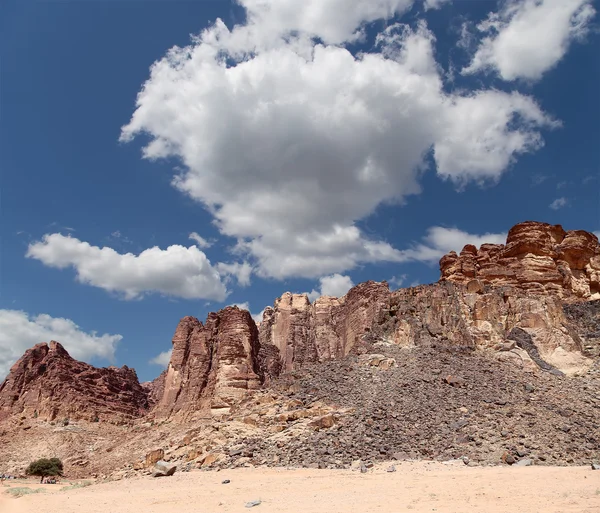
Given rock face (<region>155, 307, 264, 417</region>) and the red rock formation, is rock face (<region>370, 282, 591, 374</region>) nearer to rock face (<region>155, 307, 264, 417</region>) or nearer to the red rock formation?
the red rock formation

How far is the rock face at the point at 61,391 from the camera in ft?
210

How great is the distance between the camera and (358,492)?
61.0 feet

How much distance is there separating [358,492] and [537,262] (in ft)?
166

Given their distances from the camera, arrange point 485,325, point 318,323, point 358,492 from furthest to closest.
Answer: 1. point 318,323
2. point 485,325
3. point 358,492

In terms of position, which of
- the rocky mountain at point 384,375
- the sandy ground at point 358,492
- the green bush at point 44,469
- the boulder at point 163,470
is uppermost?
the rocky mountain at point 384,375

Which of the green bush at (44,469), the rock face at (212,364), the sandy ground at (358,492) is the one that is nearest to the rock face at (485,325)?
the rock face at (212,364)

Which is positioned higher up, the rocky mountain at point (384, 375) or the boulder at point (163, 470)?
the rocky mountain at point (384, 375)

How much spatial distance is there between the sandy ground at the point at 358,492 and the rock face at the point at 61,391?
134 feet

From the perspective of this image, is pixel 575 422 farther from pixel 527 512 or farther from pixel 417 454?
pixel 527 512

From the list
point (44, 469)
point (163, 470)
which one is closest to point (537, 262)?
point (163, 470)

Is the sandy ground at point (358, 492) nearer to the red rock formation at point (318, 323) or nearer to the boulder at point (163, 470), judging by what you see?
the boulder at point (163, 470)

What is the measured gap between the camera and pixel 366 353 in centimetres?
4288

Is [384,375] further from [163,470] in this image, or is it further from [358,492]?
[358,492]

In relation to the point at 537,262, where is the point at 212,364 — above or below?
below
